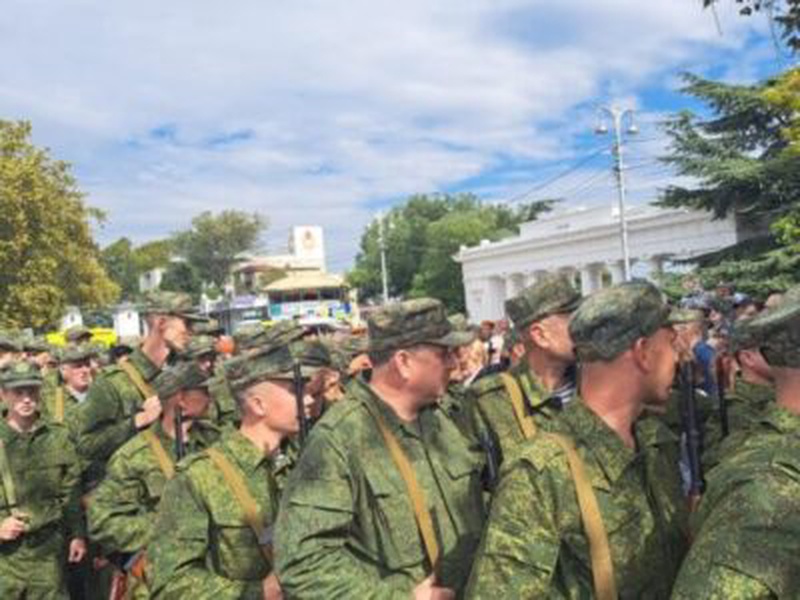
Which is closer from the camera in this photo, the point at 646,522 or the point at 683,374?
the point at 646,522

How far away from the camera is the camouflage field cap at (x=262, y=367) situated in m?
3.36

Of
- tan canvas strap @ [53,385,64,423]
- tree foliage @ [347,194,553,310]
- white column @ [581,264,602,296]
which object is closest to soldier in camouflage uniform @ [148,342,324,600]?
tan canvas strap @ [53,385,64,423]

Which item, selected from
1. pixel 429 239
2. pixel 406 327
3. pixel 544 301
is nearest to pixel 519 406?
pixel 544 301

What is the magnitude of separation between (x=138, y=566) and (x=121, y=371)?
193 centimetres

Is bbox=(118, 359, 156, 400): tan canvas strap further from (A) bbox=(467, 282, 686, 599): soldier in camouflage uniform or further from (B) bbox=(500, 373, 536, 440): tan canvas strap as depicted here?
(A) bbox=(467, 282, 686, 599): soldier in camouflage uniform

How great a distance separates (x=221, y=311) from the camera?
68188 millimetres

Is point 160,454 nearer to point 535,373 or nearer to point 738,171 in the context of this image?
point 535,373

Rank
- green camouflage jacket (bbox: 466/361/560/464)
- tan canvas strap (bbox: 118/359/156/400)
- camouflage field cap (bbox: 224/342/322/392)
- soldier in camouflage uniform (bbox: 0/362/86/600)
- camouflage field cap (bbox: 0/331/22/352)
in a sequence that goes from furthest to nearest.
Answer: camouflage field cap (bbox: 0/331/22/352) < tan canvas strap (bbox: 118/359/156/400) < soldier in camouflage uniform (bbox: 0/362/86/600) < green camouflage jacket (bbox: 466/361/560/464) < camouflage field cap (bbox: 224/342/322/392)

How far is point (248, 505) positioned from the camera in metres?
3.08

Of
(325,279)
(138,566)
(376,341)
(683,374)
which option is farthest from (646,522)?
(325,279)

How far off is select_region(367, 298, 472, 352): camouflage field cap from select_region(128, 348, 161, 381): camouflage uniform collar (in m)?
3.24

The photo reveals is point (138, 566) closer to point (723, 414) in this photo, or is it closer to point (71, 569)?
point (71, 569)

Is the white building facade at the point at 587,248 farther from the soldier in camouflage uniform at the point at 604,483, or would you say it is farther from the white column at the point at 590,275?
the soldier in camouflage uniform at the point at 604,483

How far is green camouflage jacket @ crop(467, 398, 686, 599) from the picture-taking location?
2121 mm
